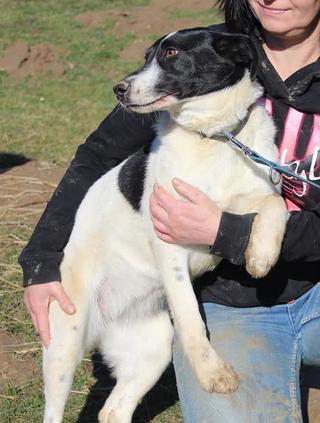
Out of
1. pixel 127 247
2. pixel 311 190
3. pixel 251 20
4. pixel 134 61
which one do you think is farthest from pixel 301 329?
pixel 134 61

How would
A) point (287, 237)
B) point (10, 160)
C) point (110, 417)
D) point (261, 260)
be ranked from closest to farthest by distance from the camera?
point (261, 260) → point (287, 237) → point (110, 417) → point (10, 160)

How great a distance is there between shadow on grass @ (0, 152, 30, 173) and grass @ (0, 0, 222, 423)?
106 mm

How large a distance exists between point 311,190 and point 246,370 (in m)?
0.67

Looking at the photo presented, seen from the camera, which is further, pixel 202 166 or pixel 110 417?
pixel 110 417

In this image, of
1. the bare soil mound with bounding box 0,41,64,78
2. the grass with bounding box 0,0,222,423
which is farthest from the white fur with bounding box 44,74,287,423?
the bare soil mound with bounding box 0,41,64,78

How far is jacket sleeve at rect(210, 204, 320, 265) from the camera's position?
2.67 metres

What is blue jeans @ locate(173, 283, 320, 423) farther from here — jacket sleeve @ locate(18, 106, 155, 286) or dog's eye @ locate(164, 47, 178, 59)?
dog's eye @ locate(164, 47, 178, 59)

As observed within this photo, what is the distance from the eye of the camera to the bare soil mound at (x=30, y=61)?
36.0 ft

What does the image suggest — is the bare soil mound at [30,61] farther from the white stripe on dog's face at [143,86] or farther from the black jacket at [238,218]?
the white stripe on dog's face at [143,86]

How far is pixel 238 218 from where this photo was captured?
269 centimetres

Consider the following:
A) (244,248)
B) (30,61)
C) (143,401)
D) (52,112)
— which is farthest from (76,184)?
(30,61)

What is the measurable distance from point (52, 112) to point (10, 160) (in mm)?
2001

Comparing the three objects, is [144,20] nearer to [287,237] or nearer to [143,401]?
[143,401]

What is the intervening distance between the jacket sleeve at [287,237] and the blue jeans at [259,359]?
247 millimetres
